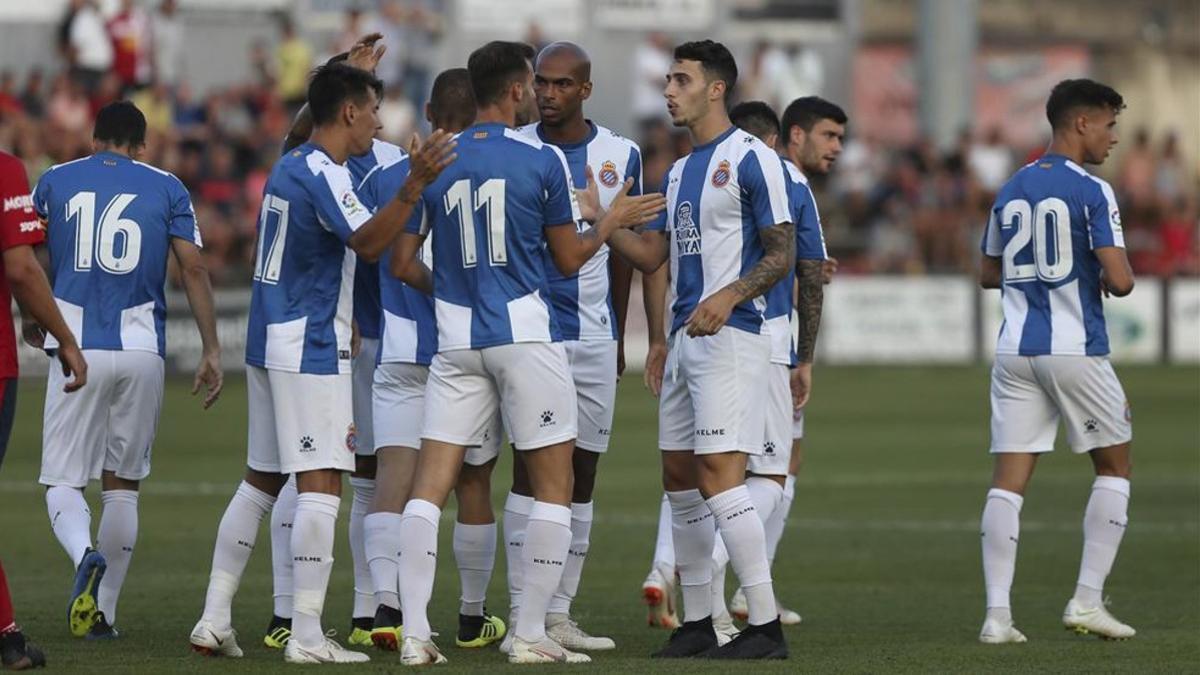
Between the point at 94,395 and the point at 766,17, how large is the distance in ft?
89.6

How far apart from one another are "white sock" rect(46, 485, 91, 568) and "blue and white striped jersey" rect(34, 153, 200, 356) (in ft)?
2.24

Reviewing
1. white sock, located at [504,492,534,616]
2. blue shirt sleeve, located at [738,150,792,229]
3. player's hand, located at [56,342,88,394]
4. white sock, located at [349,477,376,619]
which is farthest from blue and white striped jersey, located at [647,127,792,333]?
player's hand, located at [56,342,88,394]

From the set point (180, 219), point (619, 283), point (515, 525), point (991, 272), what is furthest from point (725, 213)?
point (180, 219)

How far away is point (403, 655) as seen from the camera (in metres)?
8.55

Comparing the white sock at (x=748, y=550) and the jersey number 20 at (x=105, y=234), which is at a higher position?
the jersey number 20 at (x=105, y=234)

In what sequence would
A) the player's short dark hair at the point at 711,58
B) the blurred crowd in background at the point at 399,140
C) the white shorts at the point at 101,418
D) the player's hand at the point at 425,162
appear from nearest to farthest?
the player's hand at the point at 425,162 < the player's short dark hair at the point at 711,58 < the white shorts at the point at 101,418 < the blurred crowd in background at the point at 399,140

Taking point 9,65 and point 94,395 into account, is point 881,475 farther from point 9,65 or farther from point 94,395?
point 9,65

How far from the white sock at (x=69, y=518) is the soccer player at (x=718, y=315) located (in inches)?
107

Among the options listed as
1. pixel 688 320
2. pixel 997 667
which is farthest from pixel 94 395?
pixel 997 667

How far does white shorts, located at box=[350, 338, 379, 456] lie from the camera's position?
10047 mm

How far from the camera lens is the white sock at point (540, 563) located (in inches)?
342

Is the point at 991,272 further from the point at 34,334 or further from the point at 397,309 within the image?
the point at 34,334

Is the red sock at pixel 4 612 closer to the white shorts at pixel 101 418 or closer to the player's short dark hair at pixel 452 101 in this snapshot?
the white shorts at pixel 101 418

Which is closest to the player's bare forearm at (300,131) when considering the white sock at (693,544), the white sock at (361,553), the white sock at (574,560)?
the white sock at (361,553)
